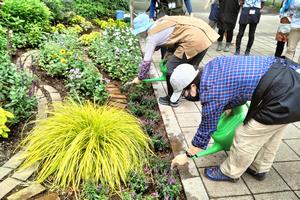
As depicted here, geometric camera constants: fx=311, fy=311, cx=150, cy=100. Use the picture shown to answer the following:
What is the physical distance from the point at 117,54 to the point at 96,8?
396 cm

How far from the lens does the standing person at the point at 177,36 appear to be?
3.37 meters

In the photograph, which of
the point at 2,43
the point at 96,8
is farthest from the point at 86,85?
the point at 96,8

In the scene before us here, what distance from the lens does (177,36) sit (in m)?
3.41

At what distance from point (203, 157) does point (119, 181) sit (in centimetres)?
90

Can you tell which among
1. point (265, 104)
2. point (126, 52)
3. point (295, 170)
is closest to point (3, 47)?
point (126, 52)

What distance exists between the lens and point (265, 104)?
7.07 feet

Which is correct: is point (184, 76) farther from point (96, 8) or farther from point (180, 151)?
point (96, 8)

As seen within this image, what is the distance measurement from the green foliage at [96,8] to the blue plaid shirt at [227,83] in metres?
6.00

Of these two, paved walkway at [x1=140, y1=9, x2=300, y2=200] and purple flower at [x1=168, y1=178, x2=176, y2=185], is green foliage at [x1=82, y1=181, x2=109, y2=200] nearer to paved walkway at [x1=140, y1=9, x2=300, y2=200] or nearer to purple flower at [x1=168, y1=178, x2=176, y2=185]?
purple flower at [x1=168, y1=178, x2=176, y2=185]

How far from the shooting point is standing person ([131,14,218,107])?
3371 millimetres

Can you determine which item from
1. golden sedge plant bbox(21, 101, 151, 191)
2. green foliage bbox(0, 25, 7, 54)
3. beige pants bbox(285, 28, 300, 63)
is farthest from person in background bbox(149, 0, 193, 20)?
golden sedge plant bbox(21, 101, 151, 191)

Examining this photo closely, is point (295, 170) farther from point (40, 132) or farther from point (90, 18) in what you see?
point (90, 18)

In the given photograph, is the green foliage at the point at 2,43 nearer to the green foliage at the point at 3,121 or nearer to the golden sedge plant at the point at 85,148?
the green foliage at the point at 3,121

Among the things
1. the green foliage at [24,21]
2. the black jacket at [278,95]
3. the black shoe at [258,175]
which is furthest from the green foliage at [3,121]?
the green foliage at [24,21]
